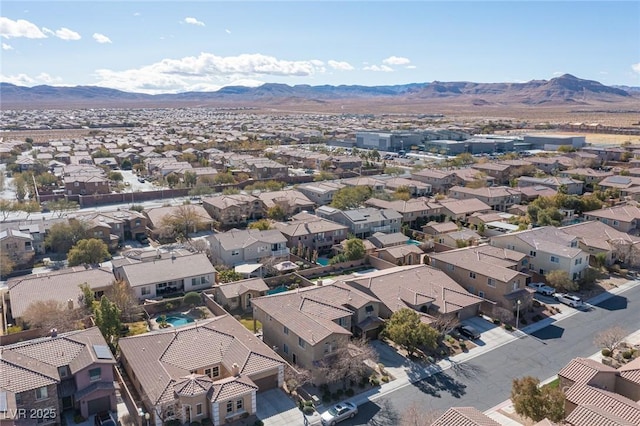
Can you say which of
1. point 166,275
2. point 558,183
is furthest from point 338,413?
point 558,183

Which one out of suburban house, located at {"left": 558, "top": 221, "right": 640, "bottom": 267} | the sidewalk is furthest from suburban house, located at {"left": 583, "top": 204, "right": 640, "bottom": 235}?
the sidewalk

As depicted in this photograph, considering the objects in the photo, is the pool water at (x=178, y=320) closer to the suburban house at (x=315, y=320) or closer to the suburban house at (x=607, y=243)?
the suburban house at (x=315, y=320)

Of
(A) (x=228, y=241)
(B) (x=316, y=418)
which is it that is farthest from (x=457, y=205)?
(B) (x=316, y=418)

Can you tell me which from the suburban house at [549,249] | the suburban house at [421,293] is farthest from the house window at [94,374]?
the suburban house at [549,249]

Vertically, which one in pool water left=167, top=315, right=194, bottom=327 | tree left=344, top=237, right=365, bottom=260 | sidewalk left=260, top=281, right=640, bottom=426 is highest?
tree left=344, top=237, right=365, bottom=260

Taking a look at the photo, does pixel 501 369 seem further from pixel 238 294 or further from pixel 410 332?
pixel 238 294

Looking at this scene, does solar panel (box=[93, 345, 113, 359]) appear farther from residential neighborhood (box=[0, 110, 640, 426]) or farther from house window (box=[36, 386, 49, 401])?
house window (box=[36, 386, 49, 401])
